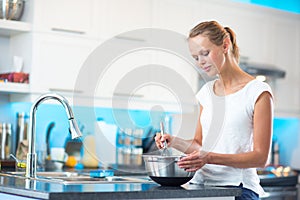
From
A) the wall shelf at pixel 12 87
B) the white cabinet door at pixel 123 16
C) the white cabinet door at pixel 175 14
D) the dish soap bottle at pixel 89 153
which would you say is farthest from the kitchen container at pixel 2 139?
the white cabinet door at pixel 175 14

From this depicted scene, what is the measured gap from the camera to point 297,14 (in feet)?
19.4

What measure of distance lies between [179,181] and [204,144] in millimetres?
367

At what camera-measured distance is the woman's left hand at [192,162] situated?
8.45 ft

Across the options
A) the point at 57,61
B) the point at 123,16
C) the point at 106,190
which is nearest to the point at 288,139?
the point at 123,16

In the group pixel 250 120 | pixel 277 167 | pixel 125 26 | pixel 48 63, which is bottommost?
pixel 277 167

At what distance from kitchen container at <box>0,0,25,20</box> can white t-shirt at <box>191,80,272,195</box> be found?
2.00 m

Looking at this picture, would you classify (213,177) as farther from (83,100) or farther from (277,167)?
(277,167)

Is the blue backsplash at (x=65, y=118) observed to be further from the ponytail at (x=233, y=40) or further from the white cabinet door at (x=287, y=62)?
the ponytail at (x=233, y=40)

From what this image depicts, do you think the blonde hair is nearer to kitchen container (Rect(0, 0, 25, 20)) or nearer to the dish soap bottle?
kitchen container (Rect(0, 0, 25, 20))

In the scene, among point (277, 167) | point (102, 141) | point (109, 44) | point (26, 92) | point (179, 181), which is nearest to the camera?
point (179, 181)

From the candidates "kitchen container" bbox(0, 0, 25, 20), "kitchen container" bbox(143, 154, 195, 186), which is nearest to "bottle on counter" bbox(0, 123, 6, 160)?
"kitchen container" bbox(0, 0, 25, 20)

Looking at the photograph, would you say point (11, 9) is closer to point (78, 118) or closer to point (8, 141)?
point (8, 141)

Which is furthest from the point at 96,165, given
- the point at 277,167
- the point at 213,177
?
the point at 213,177

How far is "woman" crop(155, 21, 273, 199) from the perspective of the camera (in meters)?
2.72
